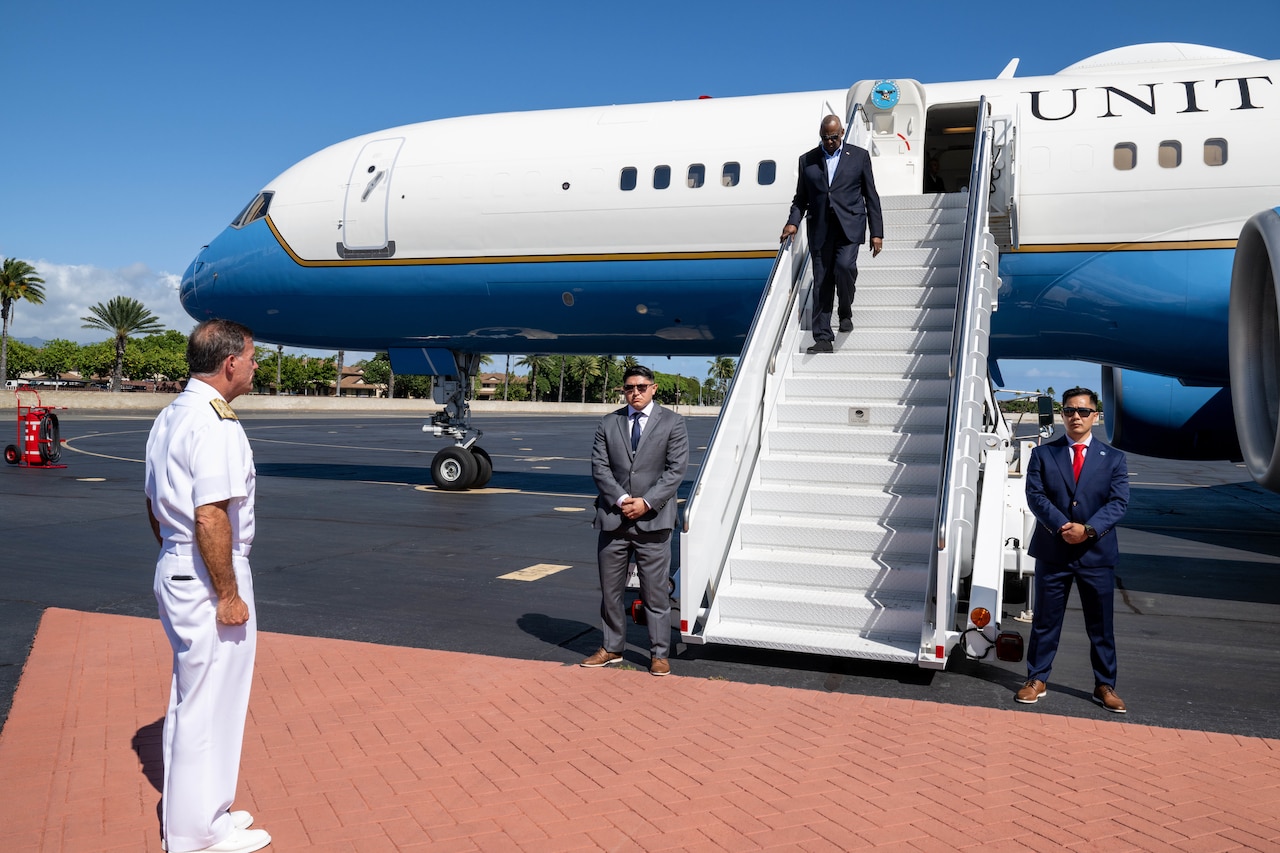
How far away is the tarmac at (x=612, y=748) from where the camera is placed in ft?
12.4

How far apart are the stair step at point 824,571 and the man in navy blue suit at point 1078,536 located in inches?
29.4

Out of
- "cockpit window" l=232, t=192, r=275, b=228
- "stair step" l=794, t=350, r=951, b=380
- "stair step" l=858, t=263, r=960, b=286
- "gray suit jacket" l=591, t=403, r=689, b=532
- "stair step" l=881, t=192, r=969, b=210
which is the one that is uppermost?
"cockpit window" l=232, t=192, r=275, b=228

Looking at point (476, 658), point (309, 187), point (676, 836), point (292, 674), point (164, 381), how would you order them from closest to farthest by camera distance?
point (676, 836), point (292, 674), point (476, 658), point (309, 187), point (164, 381)

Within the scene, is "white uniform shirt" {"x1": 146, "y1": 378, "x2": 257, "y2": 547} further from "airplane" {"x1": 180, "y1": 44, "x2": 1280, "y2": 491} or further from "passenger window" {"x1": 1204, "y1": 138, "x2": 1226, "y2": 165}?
"passenger window" {"x1": 1204, "y1": 138, "x2": 1226, "y2": 165}

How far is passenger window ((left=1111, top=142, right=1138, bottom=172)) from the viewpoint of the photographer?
10.3 meters

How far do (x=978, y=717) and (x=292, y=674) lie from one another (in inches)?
158

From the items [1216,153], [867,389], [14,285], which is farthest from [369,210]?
[14,285]

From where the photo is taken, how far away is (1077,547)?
18.0 feet

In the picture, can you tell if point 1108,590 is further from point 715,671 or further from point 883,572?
point 715,671

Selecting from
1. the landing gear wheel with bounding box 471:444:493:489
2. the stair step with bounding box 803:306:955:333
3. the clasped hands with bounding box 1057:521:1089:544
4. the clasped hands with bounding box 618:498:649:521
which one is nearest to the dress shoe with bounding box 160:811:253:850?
the clasped hands with bounding box 618:498:649:521

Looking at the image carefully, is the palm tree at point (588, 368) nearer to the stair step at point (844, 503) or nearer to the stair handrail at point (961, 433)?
the stair handrail at point (961, 433)

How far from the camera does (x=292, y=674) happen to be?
5754 millimetres

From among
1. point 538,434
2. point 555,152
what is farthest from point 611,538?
point 538,434

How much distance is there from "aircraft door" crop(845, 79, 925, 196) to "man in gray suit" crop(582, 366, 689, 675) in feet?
20.5
